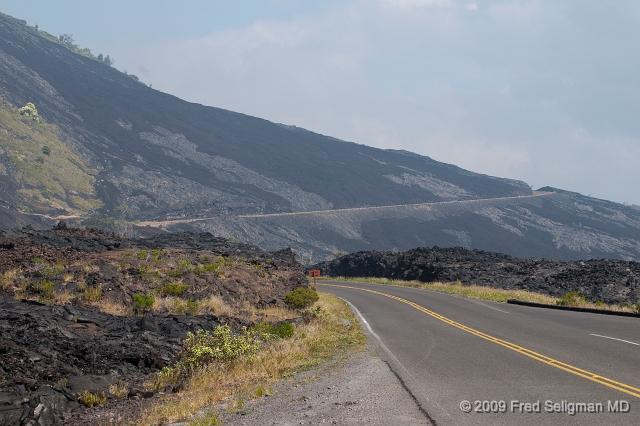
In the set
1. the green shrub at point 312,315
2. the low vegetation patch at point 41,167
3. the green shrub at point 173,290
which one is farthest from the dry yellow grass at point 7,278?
the low vegetation patch at point 41,167

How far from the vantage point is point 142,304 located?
68.2 ft

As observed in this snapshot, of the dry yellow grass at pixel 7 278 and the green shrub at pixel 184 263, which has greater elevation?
the green shrub at pixel 184 263

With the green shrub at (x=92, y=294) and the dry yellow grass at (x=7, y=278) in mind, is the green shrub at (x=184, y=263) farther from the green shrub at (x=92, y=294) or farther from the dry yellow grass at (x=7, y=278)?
the dry yellow grass at (x=7, y=278)

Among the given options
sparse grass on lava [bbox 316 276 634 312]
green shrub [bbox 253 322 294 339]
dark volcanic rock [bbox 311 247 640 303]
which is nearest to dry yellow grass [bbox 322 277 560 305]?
sparse grass on lava [bbox 316 276 634 312]

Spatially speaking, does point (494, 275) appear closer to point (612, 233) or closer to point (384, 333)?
point (384, 333)

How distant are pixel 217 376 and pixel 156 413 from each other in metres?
2.91

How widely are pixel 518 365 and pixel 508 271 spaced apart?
36.6 m

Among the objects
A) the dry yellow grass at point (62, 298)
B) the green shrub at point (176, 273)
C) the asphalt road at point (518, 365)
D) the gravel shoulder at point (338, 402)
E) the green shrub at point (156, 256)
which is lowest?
the dry yellow grass at point (62, 298)

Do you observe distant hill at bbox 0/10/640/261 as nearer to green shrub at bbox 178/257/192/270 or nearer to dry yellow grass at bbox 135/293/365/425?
green shrub at bbox 178/257/192/270

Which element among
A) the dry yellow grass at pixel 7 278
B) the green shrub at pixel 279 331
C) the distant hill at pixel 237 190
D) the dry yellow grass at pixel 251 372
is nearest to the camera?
the dry yellow grass at pixel 251 372

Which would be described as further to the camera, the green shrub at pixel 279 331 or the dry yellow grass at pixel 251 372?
the green shrub at pixel 279 331

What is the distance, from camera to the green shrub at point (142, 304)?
20.7 metres

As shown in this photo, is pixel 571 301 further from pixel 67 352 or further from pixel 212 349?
pixel 67 352

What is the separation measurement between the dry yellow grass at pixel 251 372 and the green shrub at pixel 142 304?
21.3 ft
